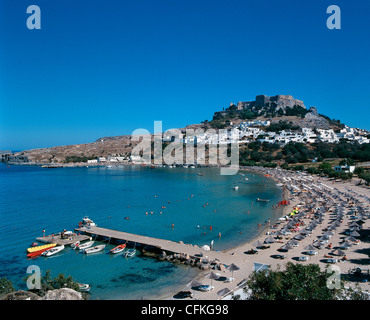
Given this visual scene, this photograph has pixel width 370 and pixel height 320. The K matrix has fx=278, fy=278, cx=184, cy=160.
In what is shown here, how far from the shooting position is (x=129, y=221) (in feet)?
99.6

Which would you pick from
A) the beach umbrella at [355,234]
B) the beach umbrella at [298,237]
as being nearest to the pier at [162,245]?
the beach umbrella at [298,237]

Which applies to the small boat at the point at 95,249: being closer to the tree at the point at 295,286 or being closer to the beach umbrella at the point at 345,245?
the tree at the point at 295,286

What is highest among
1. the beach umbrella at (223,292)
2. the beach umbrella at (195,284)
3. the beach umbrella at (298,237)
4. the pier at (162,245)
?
the beach umbrella at (298,237)

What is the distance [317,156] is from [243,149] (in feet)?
84.4

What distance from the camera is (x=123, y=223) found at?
2947 centimetres

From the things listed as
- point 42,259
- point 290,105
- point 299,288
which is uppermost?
point 290,105

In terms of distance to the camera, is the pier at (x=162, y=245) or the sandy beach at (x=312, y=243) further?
the pier at (x=162, y=245)

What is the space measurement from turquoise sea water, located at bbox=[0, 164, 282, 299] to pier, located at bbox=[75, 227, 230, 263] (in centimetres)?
123

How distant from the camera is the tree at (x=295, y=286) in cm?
772

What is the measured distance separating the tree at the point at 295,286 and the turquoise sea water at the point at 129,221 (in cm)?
751

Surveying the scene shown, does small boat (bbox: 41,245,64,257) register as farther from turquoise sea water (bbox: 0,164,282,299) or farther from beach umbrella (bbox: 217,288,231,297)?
beach umbrella (bbox: 217,288,231,297)

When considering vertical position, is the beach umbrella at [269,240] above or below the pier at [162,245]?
above
